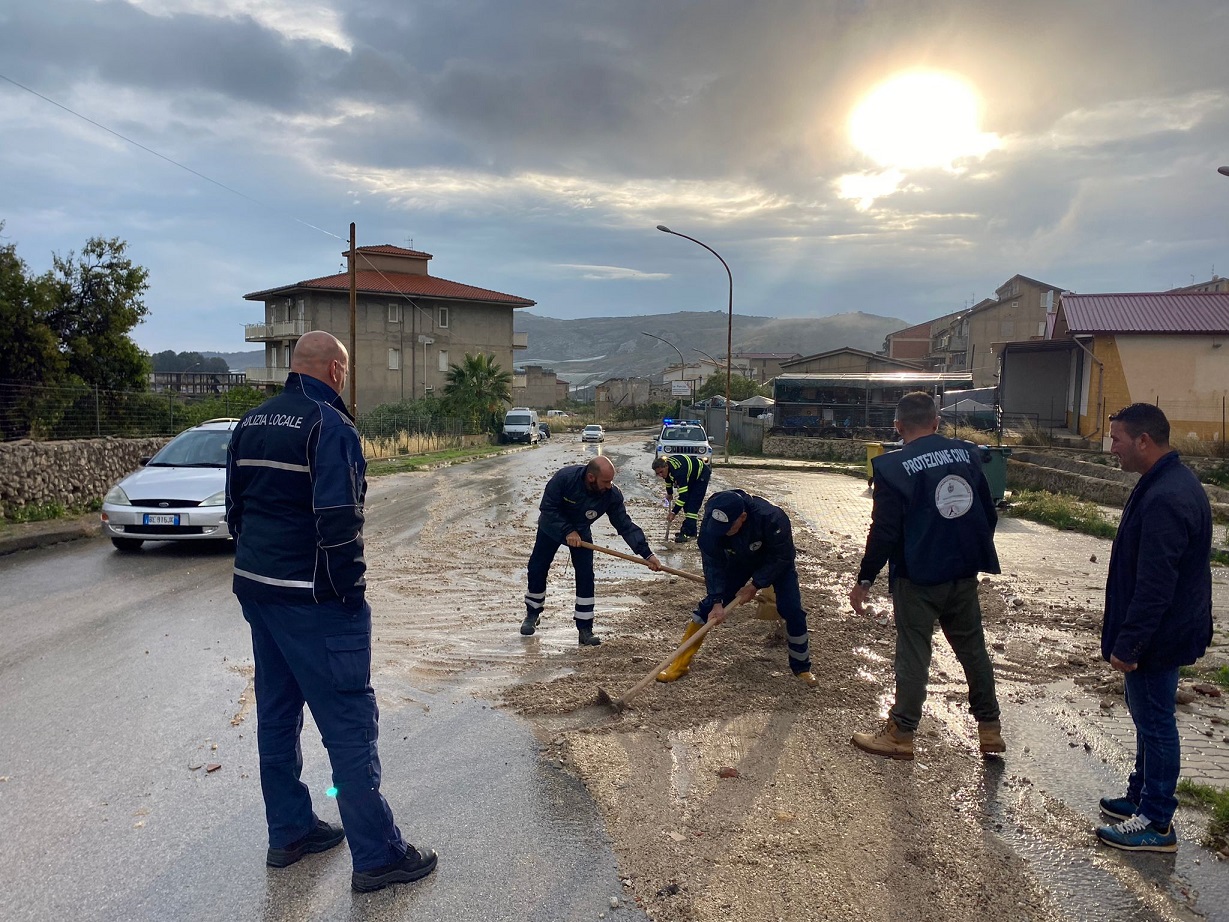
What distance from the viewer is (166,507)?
10.6m

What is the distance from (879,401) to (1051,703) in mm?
34219

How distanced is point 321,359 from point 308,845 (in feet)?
6.55

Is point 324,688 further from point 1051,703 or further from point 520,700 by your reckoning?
point 1051,703

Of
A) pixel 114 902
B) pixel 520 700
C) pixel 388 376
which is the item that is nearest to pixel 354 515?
pixel 114 902

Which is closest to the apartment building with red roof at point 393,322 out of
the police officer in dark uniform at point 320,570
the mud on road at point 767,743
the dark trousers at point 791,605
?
the mud on road at point 767,743

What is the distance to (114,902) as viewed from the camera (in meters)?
3.25

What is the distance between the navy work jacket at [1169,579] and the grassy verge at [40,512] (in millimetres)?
13657

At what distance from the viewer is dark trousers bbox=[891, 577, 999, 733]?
4621 mm

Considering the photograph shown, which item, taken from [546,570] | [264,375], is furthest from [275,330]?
[546,570]

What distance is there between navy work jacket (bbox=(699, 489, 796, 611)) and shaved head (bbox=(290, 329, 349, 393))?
285 centimetres

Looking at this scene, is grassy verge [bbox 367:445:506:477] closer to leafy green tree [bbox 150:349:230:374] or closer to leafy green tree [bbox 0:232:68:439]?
leafy green tree [bbox 0:232:68:439]

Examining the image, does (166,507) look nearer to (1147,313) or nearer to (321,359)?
(321,359)

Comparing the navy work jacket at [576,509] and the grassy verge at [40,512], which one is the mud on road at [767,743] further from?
the grassy verge at [40,512]

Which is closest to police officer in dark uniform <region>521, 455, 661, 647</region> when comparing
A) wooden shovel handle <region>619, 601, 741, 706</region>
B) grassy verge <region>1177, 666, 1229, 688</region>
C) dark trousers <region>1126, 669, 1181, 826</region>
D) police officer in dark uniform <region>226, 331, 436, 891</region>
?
wooden shovel handle <region>619, 601, 741, 706</region>
